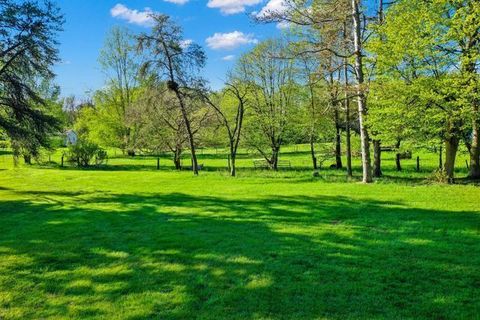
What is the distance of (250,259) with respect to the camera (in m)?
6.85

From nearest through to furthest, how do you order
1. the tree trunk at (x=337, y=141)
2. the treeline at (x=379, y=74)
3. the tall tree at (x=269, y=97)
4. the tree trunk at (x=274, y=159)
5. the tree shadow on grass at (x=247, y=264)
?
the tree shadow on grass at (x=247, y=264)
the treeline at (x=379, y=74)
the tree trunk at (x=337, y=141)
the tree trunk at (x=274, y=159)
the tall tree at (x=269, y=97)

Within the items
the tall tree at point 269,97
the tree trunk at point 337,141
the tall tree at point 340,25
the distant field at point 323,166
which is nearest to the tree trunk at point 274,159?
the tall tree at point 269,97

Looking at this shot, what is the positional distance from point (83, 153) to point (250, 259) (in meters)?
32.4

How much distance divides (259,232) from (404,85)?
10741 millimetres

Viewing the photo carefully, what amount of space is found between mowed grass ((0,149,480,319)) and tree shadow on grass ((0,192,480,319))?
0.08 ft

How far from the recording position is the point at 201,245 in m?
7.83

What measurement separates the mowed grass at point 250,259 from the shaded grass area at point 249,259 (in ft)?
0.08

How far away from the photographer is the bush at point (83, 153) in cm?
3578

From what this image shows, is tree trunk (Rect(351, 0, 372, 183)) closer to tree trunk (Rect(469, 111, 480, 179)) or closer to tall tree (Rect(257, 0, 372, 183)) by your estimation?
tall tree (Rect(257, 0, 372, 183))

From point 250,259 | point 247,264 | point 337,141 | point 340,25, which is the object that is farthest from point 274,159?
point 247,264

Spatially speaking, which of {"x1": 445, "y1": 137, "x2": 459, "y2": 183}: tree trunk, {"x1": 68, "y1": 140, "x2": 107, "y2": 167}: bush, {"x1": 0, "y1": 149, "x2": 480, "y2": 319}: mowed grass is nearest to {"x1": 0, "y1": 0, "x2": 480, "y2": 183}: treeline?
{"x1": 445, "y1": 137, "x2": 459, "y2": 183}: tree trunk

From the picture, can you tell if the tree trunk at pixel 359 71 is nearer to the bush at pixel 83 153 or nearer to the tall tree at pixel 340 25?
the tall tree at pixel 340 25

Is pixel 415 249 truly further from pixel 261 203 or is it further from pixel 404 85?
pixel 404 85

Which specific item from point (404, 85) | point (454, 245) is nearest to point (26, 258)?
point (454, 245)
